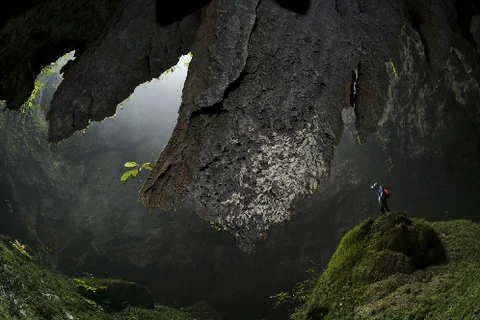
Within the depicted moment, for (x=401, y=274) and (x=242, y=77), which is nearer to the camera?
(x=242, y=77)

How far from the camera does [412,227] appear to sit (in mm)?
4965

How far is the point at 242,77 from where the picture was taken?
85.4 inches

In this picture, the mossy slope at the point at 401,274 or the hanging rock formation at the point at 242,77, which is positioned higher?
the hanging rock formation at the point at 242,77

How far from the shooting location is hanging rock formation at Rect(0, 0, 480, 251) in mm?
1771

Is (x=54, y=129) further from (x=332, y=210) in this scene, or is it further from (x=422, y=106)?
(x=332, y=210)

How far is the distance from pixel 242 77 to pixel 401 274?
378 cm

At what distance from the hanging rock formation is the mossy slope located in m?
2.14

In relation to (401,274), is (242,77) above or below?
above

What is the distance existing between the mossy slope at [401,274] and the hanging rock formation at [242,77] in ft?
7.01

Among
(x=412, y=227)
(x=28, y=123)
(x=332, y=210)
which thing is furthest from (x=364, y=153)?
(x=28, y=123)

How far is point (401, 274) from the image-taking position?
4.18 metres

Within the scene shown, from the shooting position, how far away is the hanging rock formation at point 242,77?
1.77m

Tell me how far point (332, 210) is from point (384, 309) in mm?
13361

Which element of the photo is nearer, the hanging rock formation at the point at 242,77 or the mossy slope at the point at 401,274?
the hanging rock formation at the point at 242,77
